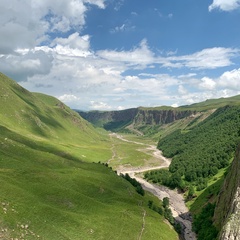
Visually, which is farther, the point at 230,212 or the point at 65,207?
the point at 65,207

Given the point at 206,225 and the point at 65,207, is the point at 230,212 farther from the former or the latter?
the point at 65,207

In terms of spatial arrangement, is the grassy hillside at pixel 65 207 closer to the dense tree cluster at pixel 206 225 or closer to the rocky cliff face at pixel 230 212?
the dense tree cluster at pixel 206 225

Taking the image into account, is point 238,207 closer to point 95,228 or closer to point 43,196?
point 95,228

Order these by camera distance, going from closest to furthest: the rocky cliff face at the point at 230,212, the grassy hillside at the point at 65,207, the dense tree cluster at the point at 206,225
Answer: the rocky cliff face at the point at 230,212 < the grassy hillside at the point at 65,207 < the dense tree cluster at the point at 206,225

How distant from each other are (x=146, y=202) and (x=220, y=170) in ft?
275

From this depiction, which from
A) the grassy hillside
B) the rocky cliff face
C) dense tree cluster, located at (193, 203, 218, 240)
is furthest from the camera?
dense tree cluster, located at (193, 203, 218, 240)

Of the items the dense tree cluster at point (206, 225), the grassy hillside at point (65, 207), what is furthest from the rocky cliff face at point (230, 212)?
the grassy hillside at point (65, 207)

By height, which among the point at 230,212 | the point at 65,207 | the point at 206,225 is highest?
the point at 230,212

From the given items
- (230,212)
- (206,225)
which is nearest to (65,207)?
(230,212)

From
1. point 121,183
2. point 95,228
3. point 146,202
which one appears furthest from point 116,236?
point 121,183

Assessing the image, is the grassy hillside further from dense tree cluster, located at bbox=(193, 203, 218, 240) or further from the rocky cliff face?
the rocky cliff face

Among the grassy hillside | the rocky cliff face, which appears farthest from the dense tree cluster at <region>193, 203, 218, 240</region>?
the grassy hillside

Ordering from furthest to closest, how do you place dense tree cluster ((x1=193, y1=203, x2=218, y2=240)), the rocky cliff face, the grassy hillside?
dense tree cluster ((x1=193, y1=203, x2=218, y2=240)) < the grassy hillside < the rocky cliff face

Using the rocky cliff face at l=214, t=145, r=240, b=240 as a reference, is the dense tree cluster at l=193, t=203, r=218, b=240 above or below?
below
